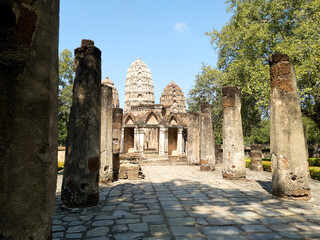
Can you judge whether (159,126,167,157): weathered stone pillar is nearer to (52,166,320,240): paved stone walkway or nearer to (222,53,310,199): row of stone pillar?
(52,166,320,240): paved stone walkway

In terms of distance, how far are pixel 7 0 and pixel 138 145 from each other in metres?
17.5

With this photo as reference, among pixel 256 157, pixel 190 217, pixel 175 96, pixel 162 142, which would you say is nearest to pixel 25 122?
pixel 190 217

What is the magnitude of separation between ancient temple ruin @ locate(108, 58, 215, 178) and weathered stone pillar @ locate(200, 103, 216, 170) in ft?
0.18

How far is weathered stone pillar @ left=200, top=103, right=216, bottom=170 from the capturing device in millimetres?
12312

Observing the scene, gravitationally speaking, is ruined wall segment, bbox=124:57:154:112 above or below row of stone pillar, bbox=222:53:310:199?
above

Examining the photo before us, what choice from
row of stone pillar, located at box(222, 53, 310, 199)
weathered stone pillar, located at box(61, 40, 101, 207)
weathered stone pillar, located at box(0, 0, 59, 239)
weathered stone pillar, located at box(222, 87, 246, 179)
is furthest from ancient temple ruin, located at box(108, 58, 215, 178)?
weathered stone pillar, located at box(0, 0, 59, 239)

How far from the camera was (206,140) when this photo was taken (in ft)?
41.3

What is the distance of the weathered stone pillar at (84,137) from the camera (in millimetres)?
4816

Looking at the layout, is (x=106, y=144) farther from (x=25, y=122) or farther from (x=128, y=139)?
(x=128, y=139)

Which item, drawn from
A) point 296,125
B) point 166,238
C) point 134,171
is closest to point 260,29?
point 296,125

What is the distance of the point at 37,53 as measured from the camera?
178 centimetres

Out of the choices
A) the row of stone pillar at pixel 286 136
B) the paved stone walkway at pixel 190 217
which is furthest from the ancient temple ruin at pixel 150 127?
the row of stone pillar at pixel 286 136

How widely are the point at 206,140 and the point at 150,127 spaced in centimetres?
755

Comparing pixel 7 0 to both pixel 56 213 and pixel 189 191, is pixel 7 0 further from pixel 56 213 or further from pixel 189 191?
pixel 189 191
